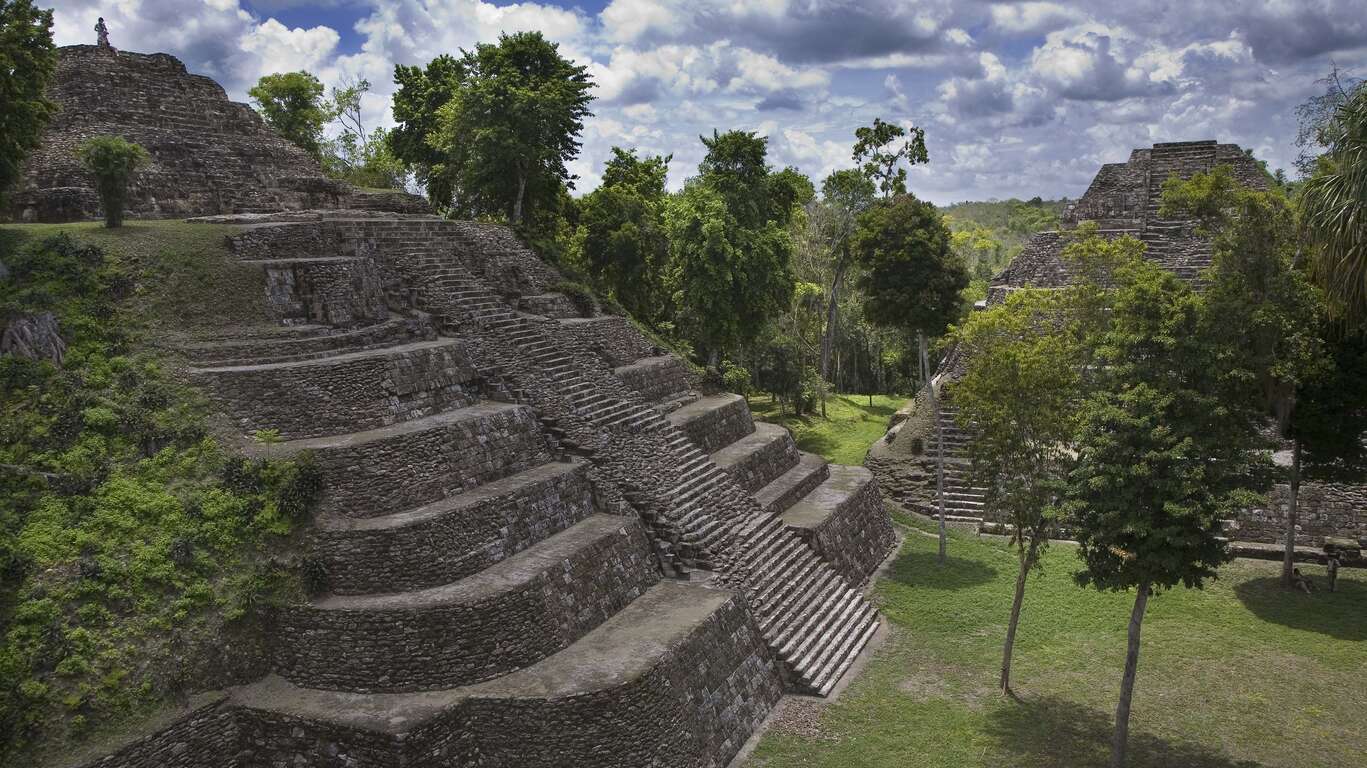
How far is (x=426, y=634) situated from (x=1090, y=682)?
1071 centimetres

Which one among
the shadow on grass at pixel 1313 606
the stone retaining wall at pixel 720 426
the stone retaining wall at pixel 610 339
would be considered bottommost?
the shadow on grass at pixel 1313 606

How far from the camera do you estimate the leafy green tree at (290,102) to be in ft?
105

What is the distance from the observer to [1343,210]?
14.1m

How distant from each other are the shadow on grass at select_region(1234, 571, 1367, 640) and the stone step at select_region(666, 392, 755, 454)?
1119 cm

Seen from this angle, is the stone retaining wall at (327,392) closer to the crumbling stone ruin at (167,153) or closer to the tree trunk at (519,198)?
the crumbling stone ruin at (167,153)

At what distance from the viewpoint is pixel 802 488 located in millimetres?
20688

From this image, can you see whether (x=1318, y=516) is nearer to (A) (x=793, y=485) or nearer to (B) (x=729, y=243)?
(A) (x=793, y=485)

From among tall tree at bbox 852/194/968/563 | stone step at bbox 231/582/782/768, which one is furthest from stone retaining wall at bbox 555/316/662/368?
stone step at bbox 231/582/782/768

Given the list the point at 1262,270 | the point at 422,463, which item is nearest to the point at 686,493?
the point at 422,463

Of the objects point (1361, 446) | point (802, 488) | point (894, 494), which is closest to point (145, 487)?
point (802, 488)

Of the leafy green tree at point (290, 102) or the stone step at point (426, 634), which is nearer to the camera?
the stone step at point (426, 634)

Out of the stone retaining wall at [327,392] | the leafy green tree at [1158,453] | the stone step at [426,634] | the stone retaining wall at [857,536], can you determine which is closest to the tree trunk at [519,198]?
the stone retaining wall at [327,392]

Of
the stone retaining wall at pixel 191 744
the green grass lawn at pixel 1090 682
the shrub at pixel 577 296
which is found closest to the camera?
the stone retaining wall at pixel 191 744

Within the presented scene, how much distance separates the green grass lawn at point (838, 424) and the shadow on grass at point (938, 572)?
848 centimetres
